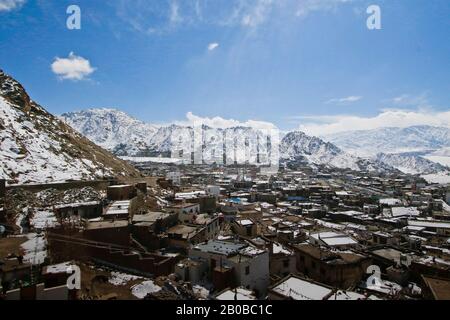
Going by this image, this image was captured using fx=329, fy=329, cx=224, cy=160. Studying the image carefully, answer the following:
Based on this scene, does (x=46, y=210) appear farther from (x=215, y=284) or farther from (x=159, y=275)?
(x=215, y=284)

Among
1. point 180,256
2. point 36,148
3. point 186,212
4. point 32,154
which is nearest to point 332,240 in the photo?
point 186,212

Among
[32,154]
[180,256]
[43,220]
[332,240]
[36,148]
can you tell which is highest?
[36,148]

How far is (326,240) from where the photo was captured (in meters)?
28.1

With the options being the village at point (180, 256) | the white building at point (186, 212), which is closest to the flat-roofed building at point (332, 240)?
the village at point (180, 256)

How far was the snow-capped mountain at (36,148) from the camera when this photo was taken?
39369 millimetres

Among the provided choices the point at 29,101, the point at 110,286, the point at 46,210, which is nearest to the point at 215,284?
the point at 110,286

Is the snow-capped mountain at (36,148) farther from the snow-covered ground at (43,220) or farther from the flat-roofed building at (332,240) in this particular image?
the flat-roofed building at (332,240)

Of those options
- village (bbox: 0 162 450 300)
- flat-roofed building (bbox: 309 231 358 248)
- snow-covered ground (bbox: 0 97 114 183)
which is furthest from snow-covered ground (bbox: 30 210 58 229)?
flat-roofed building (bbox: 309 231 358 248)

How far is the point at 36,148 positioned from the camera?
45906 millimetres

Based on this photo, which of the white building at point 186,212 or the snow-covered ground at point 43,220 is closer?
the snow-covered ground at point 43,220

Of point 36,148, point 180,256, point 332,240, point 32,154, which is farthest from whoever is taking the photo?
point 36,148

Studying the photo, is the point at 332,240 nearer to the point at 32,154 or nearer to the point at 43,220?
the point at 43,220
